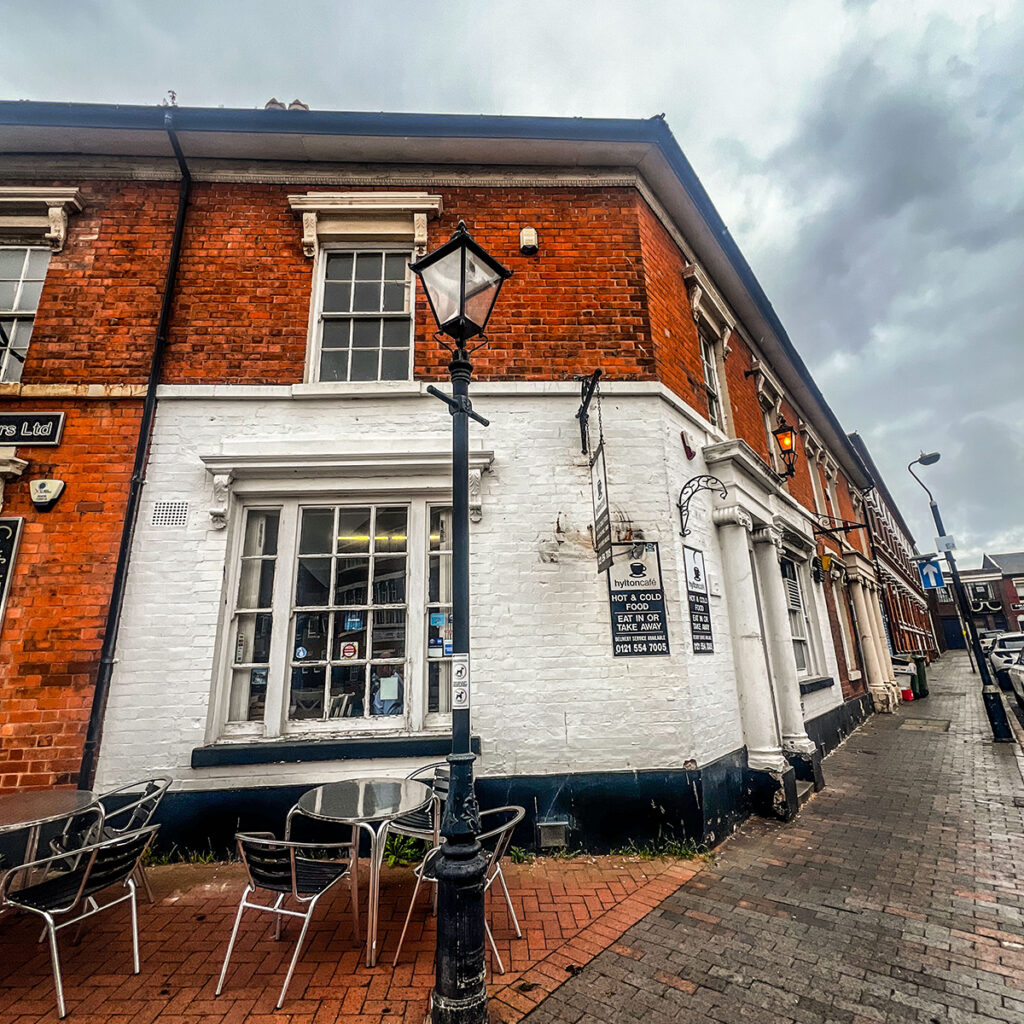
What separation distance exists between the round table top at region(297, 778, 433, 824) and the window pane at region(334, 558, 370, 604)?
163 centimetres

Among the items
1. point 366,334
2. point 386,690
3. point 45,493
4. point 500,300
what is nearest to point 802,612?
point 500,300

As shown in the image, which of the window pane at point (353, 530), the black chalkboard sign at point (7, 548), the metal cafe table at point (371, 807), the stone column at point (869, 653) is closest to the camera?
the metal cafe table at point (371, 807)

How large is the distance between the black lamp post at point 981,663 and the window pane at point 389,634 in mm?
10312

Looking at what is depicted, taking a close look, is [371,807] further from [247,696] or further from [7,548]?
[7,548]

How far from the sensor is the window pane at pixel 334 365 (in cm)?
565

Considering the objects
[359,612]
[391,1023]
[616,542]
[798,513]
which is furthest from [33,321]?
[798,513]

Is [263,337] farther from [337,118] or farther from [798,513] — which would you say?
[798,513]

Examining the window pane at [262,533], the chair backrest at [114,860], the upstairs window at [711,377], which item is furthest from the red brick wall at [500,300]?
the chair backrest at [114,860]

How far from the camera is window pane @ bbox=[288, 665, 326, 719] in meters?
4.73

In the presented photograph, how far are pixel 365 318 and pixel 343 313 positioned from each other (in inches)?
9.5

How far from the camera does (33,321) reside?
5531 millimetres

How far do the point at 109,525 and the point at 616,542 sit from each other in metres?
4.77

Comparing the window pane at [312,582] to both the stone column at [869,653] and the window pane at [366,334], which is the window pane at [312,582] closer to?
the window pane at [366,334]

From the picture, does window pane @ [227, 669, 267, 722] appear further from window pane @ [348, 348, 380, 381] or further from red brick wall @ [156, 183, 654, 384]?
window pane @ [348, 348, 380, 381]
